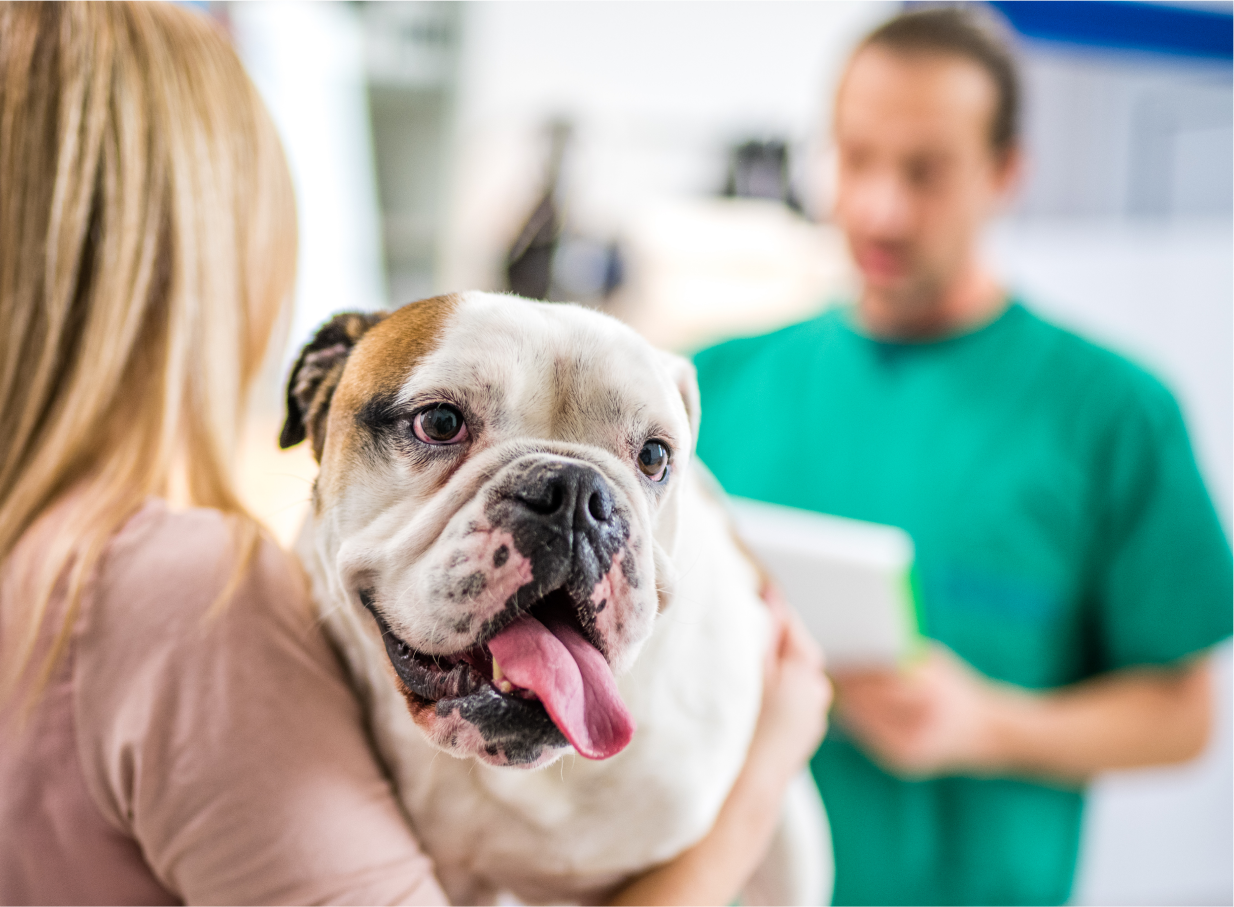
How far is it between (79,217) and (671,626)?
0.49 m

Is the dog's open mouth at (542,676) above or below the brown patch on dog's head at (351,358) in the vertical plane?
below

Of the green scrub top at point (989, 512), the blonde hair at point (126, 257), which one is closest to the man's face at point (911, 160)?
the green scrub top at point (989, 512)

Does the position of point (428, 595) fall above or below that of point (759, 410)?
above

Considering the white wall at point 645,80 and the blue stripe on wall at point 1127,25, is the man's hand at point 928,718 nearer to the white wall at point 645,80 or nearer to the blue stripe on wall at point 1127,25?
the white wall at point 645,80

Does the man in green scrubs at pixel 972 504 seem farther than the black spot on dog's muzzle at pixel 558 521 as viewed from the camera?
Yes

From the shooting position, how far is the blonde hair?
2.00 ft

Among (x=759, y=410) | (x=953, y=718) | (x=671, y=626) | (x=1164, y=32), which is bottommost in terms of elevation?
(x=953, y=718)

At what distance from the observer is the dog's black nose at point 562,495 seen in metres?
0.42

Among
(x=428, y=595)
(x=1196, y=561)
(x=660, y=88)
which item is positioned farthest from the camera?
(x=660, y=88)

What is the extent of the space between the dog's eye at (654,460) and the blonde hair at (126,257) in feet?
0.93

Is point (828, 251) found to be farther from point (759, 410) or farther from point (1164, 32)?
point (759, 410)

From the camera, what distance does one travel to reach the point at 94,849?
22.8 inches

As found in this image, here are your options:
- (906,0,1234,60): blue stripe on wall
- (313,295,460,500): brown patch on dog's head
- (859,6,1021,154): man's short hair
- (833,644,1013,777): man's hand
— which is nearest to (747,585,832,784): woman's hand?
(313,295,460,500): brown patch on dog's head

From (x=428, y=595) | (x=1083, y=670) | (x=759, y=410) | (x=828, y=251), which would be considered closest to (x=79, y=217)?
(x=428, y=595)
